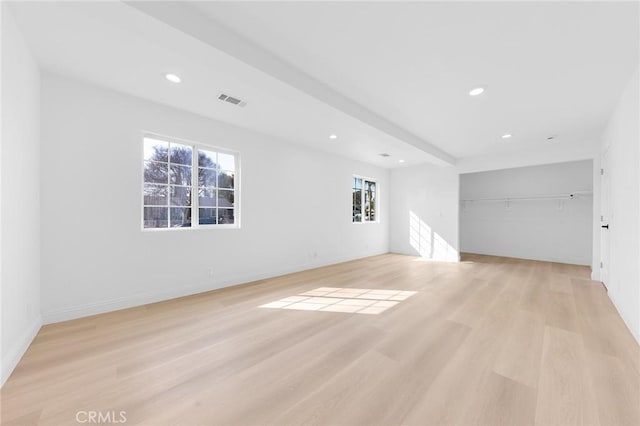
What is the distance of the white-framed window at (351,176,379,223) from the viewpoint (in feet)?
22.5

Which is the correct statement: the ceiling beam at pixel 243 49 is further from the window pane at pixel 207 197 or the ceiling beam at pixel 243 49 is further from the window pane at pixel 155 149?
the window pane at pixel 207 197

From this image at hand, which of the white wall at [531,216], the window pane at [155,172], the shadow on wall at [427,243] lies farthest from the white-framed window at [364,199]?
the window pane at [155,172]

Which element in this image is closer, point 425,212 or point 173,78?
point 173,78

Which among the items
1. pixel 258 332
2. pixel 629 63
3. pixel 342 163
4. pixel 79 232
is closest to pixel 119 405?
pixel 258 332

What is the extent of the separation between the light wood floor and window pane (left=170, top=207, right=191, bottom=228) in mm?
1071

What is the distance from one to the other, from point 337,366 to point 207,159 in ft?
11.3

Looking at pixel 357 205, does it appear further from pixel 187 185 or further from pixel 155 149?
pixel 155 149

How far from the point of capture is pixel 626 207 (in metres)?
2.69

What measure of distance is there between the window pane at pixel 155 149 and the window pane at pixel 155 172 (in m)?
0.08

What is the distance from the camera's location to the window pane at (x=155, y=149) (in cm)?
338

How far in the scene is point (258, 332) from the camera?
98.5 inches

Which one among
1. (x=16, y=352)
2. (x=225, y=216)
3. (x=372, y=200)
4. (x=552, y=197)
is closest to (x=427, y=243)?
→ (x=372, y=200)

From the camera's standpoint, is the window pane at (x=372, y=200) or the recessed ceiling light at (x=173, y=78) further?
the window pane at (x=372, y=200)

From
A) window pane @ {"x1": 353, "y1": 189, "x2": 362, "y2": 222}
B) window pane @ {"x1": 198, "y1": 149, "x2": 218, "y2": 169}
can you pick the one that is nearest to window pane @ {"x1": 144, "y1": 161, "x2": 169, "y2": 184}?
window pane @ {"x1": 198, "y1": 149, "x2": 218, "y2": 169}
